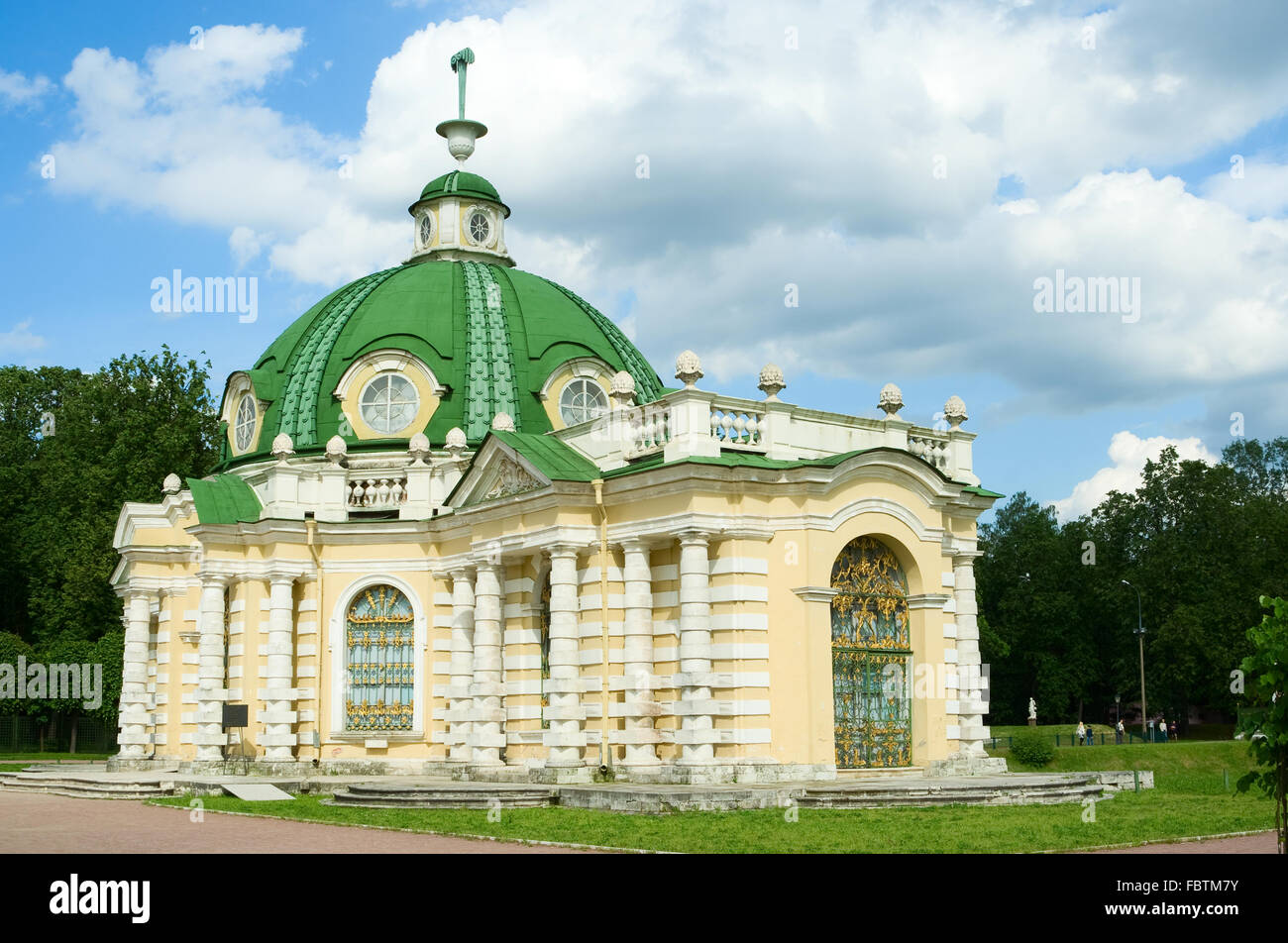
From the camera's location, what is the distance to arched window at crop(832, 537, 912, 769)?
25281 mm

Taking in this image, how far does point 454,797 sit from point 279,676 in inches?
362

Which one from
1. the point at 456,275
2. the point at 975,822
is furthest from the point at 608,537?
the point at 456,275

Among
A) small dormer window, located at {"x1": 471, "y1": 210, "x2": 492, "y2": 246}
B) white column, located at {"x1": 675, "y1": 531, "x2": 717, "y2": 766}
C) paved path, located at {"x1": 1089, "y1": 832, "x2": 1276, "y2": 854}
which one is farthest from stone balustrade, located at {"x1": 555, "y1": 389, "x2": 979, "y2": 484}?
small dormer window, located at {"x1": 471, "y1": 210, "x2": 492, "y2": 246}

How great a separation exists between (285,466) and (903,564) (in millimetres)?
14160

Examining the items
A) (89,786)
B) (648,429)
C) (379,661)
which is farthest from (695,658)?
(89,786)

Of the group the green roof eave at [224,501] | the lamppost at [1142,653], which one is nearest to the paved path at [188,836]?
the green roof eave at [224,501]

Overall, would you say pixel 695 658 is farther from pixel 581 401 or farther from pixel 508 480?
pixel 581 401

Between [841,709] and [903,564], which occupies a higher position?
[903,564]

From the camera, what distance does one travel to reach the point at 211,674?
30.8 metres

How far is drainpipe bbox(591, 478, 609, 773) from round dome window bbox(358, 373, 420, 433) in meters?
9.83

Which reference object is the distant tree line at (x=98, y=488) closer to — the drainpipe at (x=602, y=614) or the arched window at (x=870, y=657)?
the drainpipe at (x=602, y=614)

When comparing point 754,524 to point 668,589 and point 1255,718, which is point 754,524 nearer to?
point 668,589

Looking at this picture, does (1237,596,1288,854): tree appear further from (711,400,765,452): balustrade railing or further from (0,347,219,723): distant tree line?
(0,347,219,723): distant tree line
